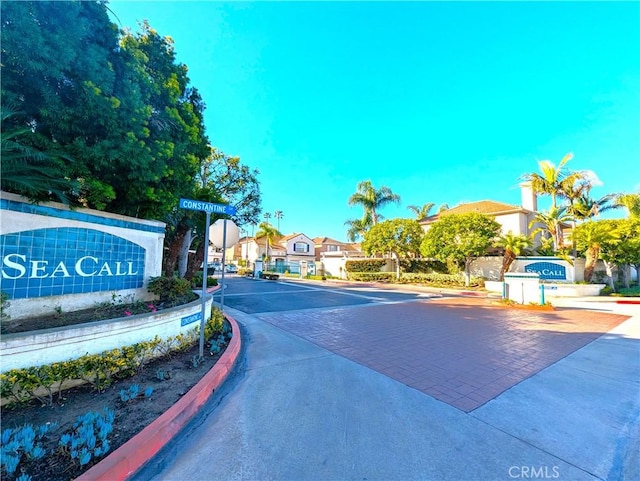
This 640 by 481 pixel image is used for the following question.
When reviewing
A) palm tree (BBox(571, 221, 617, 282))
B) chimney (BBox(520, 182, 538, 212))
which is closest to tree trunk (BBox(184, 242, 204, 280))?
palm tree (BBox(571, 221, 617, 282))

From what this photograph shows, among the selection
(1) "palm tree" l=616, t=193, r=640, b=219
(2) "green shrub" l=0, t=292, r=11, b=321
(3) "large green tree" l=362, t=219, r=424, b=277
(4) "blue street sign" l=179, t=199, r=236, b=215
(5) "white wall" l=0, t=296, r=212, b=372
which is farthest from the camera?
(3) "large green tree" l=362, t=219, r=424, b=277

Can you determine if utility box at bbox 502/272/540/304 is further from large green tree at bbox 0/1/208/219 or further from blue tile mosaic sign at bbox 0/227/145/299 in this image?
blue tile mosaic sign at bbox 0/227/145/299

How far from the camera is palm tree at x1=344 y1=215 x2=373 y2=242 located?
30453 mm

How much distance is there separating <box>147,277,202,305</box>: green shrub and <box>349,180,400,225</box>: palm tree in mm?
25596

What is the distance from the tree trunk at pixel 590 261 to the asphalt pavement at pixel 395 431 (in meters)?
16.9

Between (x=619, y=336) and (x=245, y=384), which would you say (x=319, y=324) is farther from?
(x=619, y=336)

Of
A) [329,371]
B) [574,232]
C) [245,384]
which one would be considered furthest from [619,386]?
[574,232]

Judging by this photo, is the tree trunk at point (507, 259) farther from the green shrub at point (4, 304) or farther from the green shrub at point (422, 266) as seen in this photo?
the green shrub at point (4, 304)

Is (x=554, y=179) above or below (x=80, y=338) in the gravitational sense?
above

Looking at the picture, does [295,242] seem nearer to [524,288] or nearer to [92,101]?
[524,288]

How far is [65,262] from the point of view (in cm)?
403

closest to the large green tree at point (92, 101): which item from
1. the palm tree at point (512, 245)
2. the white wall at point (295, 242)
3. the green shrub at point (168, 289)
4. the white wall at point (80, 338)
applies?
the green shrub at point (168, 289)

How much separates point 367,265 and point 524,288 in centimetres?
1773
